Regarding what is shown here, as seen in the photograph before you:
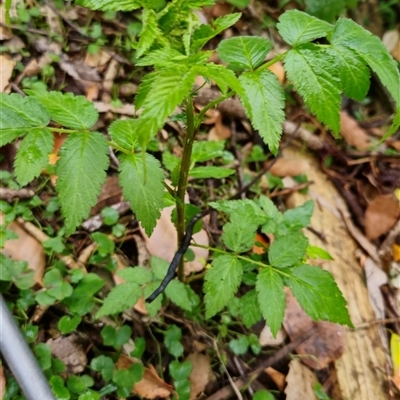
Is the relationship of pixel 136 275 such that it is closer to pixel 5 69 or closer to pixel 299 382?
pixel 299 382

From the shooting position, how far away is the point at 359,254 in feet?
7.50

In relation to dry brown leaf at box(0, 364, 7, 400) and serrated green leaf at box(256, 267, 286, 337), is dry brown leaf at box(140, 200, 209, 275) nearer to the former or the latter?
serrated green leaf at box(256, 267, 286, 337)

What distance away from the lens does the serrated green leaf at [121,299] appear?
1543 mm

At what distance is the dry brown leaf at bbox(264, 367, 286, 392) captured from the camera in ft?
5.83

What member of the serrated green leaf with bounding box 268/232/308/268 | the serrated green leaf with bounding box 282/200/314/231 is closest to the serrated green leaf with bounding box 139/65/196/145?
the serrated green leaf with bounding box 268/232/308/268

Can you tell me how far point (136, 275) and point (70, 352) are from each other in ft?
1.26

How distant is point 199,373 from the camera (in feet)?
5.64

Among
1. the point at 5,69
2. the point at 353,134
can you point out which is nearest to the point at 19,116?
the point at 5,69

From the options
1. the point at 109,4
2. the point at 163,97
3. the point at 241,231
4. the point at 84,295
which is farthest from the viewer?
the point at 84,295

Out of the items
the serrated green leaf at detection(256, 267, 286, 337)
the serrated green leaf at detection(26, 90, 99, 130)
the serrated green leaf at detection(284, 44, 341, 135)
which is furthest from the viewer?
the serrated green leaf at detection(256, 267, 286, 337)

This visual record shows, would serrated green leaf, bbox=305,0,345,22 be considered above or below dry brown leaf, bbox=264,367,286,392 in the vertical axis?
above

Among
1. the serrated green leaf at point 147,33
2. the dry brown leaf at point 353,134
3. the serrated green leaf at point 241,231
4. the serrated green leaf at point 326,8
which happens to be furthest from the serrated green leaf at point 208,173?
the serrated green leaf at point 326,8

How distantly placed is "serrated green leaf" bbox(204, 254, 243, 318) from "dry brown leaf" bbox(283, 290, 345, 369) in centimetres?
70

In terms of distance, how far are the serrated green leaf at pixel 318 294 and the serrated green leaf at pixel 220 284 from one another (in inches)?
7.6
